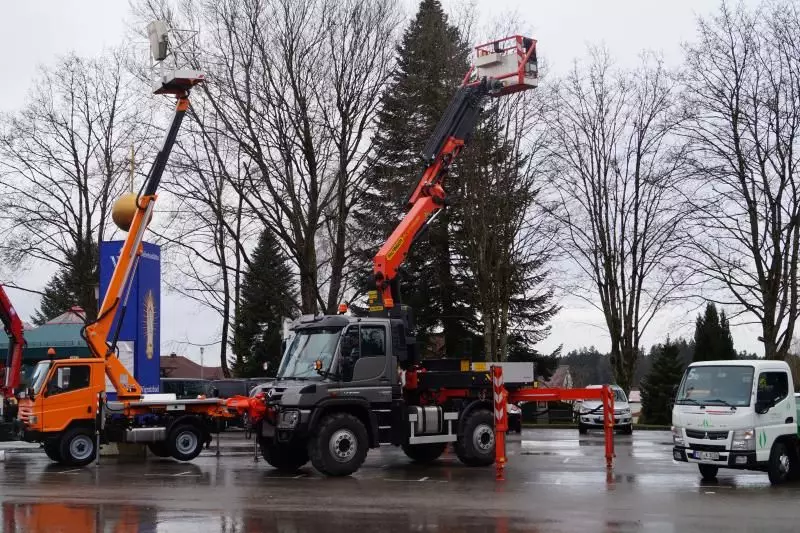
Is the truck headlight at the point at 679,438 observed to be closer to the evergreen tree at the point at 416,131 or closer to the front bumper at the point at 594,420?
the evergreen tree at the point at 416,131

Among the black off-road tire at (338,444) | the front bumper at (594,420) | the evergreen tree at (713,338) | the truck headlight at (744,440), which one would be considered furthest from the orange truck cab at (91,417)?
the evergreen tree at (713,338)

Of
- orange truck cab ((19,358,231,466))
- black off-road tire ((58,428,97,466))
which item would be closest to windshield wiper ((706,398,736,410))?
orange truck cab ((19,358,231,466))

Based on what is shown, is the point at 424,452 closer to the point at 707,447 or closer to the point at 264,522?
the point at 707,447

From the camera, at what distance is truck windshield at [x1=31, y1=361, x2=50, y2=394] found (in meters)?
20.5

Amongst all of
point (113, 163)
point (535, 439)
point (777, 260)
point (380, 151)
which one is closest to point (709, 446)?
point (535, 439)

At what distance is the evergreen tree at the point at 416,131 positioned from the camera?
112 ft

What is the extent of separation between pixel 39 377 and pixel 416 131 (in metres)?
19.3

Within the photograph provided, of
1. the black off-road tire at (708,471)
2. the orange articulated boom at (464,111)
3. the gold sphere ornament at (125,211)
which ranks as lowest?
the black off-road tire at (708,471)

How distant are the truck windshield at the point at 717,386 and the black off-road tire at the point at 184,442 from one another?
11.0m

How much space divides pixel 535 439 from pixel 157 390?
1239 cm

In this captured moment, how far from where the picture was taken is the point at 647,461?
68.4 ft

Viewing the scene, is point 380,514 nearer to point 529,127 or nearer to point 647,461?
point 647,461

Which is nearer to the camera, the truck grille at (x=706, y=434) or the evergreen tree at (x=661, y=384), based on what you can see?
the truck grille at (x=706, y=434)

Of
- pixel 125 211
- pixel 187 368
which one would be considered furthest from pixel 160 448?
pixel 187 368
